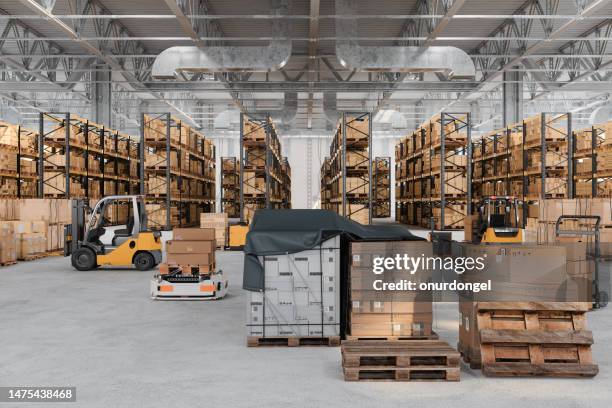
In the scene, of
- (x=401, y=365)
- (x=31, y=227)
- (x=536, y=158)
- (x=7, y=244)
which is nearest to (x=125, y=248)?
(x=7, y=244)

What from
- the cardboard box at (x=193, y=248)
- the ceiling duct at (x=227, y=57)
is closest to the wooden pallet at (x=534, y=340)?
the cardboard box at (x=193, y=248)

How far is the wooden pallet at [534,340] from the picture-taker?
4809 millimetres

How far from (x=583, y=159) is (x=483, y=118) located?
1805cm

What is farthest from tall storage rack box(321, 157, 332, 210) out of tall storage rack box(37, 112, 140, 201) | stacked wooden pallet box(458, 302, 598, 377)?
stacked wooden pallet box(458, 302, 598, 377)

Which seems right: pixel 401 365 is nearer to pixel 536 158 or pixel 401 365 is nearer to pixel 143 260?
pixel 143 260

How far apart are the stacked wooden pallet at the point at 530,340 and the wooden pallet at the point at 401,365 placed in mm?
349

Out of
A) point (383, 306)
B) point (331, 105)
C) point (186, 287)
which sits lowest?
point (186, 287)

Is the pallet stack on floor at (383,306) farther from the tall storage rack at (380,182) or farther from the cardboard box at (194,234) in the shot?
the tall storage rack at (380,182)

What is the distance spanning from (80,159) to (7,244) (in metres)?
5.78

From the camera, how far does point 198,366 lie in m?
5.11

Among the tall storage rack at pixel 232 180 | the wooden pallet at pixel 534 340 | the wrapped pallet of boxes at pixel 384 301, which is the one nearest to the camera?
the wooden pallet at pixel 534 340

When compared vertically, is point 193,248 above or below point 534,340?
above

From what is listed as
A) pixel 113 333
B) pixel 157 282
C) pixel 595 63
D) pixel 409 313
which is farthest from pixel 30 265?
pixel 595 63

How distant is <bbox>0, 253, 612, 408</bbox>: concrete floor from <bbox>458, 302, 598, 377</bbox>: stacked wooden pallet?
11 cm
